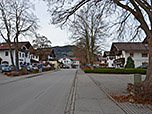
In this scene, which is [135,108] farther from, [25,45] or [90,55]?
[25,45]

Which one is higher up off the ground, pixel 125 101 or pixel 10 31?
pixel 10 31

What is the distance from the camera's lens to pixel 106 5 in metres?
11.0

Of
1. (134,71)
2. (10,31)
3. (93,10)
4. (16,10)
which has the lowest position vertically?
(134,71)

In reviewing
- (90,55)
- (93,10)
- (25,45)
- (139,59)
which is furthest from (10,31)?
(139,59)

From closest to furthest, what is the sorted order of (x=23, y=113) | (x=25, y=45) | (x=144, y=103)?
1. (x=23, y=113)
2. (x=144, y=103)
3. (x=25, y=45)

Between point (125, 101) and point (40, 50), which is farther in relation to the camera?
point (40, 50)

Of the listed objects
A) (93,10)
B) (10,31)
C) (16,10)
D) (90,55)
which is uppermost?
(16,10)

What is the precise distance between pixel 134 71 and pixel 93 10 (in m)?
23.8

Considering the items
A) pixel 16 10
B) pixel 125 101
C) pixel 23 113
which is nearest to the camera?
pixel 23 113

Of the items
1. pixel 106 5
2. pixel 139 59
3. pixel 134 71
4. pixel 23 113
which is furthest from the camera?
pixel 139 59

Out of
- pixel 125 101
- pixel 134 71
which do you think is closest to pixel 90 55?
pixel 134 71

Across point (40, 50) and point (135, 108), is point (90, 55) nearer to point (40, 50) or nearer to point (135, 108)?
point (40, 50)

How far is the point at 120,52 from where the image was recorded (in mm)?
49094

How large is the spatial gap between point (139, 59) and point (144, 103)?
1728 inches
